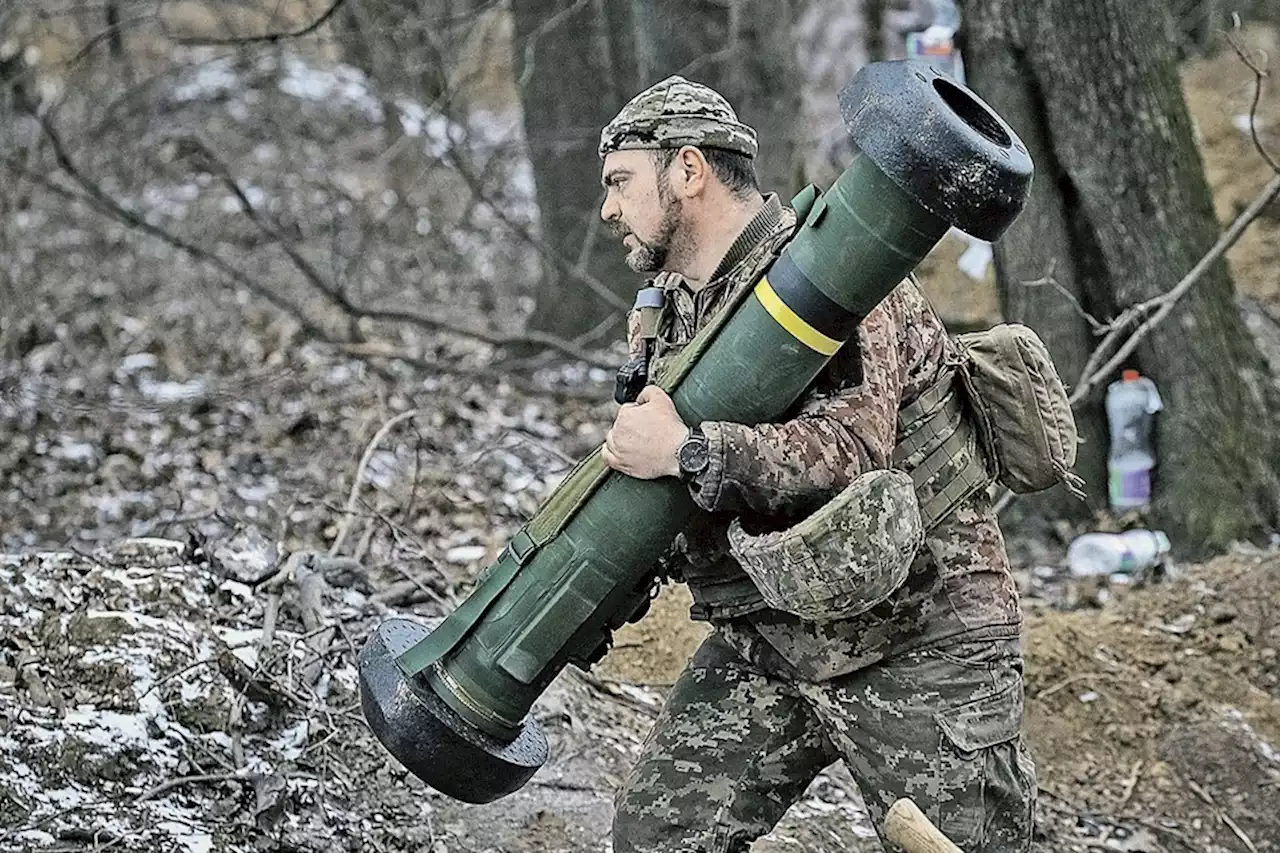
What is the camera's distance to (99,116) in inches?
479

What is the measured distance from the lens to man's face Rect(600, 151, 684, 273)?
3.09 metres

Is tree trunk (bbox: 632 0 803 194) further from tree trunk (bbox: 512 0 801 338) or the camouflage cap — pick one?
the camouflage cap

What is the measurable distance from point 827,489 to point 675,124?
78 cm

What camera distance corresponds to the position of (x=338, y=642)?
457cm

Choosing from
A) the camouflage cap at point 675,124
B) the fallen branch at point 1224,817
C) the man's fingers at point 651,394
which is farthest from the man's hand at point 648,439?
the fallen branch at point 1224,817

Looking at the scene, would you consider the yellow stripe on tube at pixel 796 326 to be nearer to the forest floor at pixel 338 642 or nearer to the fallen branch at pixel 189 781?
the forest floor at pixel 338 642

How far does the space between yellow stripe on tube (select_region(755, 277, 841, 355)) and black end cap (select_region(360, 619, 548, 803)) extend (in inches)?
39.3

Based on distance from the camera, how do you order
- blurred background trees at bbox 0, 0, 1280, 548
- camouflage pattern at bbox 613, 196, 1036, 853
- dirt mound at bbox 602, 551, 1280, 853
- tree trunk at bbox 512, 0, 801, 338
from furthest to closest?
tree trunk at bbox 512, 0, 801, 338 < blurred background trees at bbox 0, 0, 1280, 548 < dirt mound at bbox 602, 551, 1280, 853 < camouflage pattern at bbox 613, 196, 1036, 853

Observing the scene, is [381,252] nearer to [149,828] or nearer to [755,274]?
[149,828]

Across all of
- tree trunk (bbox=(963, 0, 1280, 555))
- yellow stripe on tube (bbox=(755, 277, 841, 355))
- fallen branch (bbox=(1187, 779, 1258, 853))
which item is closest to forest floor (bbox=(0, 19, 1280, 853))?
fallen branch (bbox=(1187, 779, 1258, 853))

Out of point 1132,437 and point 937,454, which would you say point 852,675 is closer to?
point 937,454

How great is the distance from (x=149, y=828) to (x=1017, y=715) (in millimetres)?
2029

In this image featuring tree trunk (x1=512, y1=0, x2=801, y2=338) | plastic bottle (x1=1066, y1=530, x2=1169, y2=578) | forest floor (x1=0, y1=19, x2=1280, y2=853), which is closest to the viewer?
forest floor (x1=0, y1=19, x2=1280, y2=853)

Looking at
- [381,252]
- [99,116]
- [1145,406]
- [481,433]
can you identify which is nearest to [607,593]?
[1145,406]
